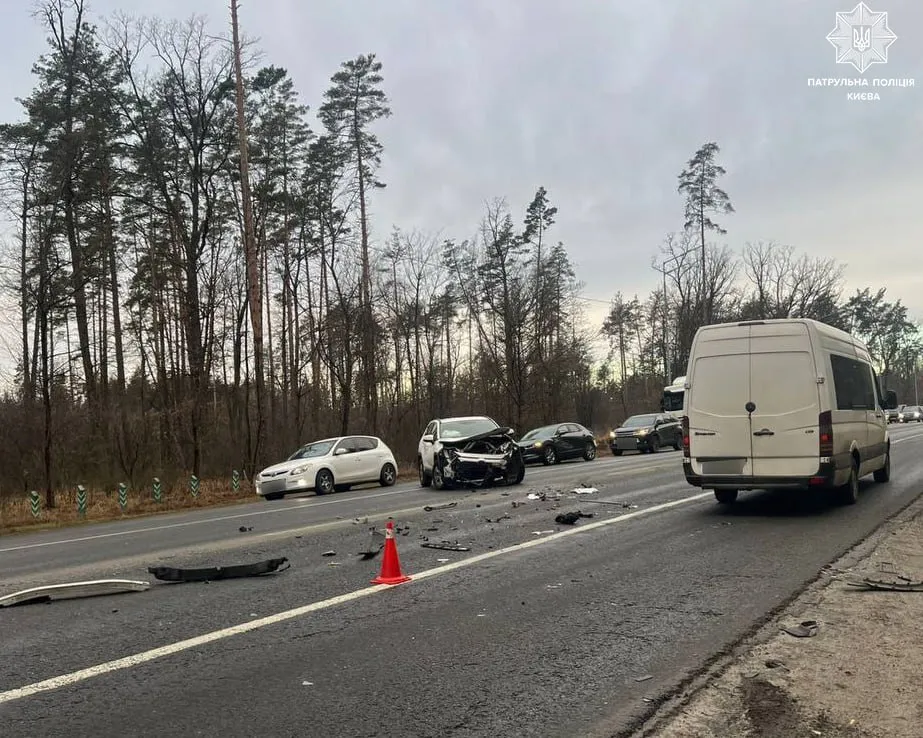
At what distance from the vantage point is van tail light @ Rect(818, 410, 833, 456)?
10023 mm

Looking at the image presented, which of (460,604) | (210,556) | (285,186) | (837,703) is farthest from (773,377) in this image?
(285,186)

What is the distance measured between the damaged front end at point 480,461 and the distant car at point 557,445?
8.57m

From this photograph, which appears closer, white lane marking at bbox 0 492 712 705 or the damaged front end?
white lane marking at bbox 0 492 712 705

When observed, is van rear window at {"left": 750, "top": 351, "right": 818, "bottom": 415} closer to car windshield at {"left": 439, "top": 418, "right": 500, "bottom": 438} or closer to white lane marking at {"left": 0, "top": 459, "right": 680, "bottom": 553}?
car windshield at {"left": 439, "top": 418, "right": 500, "bottom": 438}

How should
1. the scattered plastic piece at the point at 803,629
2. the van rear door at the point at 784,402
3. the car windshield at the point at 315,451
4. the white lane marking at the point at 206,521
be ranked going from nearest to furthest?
the scattered plastic piece at the point at 803,629 → the van rear door at the point at 784,402 → the white lane marking at the point at 206,521 → the car windshield at the point at 315,451

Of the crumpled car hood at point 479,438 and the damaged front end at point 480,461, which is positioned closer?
the damaged front end at point 480,461

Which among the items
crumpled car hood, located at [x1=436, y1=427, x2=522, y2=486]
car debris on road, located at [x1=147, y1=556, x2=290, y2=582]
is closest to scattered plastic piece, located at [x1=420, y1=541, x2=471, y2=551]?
car debris on road, located at [x1=147, y1=556, x2=290, y2=582]

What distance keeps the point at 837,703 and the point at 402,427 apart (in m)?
→ 34.9

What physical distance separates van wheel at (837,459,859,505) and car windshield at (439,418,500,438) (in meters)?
8.27

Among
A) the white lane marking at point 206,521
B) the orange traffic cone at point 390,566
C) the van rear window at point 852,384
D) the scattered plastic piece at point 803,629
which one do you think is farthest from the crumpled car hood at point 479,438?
the scattered plastic piece at point 803,629

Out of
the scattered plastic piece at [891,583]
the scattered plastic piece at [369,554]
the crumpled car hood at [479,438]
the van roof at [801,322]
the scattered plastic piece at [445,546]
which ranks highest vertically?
the van roof at [801,322]

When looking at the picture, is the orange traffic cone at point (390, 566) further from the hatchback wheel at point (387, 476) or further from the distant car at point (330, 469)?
the hatchback wheel at point (387, 476)

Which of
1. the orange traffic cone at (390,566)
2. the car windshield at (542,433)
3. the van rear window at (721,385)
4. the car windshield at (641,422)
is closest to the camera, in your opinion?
the orange traffic cone at (390,566)

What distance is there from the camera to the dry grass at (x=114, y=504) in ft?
55.4
